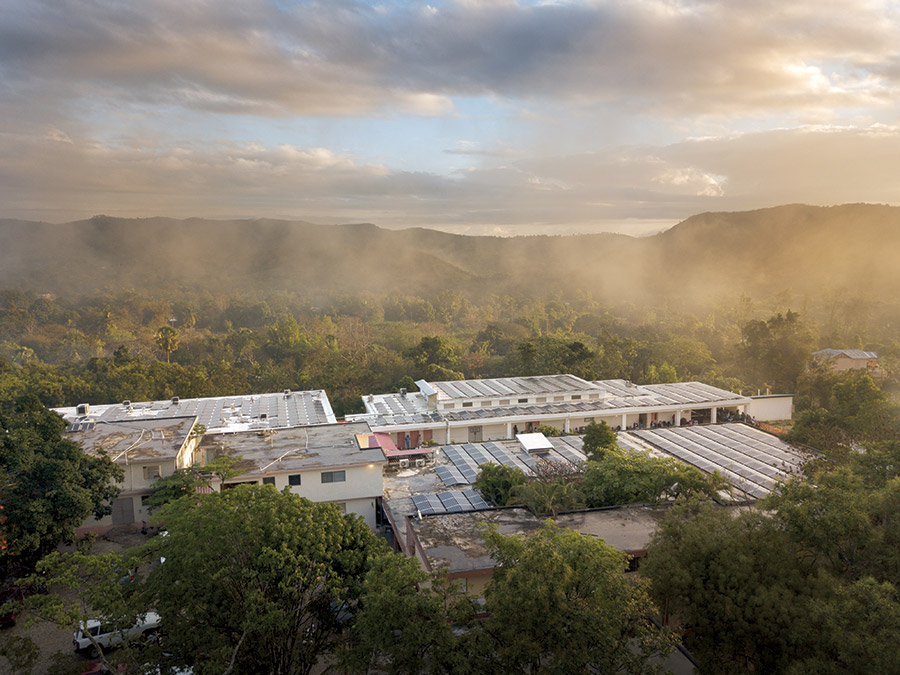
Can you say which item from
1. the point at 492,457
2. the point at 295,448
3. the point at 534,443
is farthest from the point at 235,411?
the point at 534,443

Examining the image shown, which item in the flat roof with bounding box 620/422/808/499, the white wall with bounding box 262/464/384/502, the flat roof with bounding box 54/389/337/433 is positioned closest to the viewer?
the white wall with bounding box 262/464/384/502

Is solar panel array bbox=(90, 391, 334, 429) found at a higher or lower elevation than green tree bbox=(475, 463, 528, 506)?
lower

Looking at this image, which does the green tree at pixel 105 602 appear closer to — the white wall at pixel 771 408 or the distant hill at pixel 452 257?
the white wall at pixel 771 408

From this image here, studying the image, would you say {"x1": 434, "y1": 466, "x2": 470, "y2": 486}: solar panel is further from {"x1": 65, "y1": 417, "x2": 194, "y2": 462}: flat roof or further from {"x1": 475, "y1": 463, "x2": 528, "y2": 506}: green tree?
{"x1": 65, "y1": 417, "x2": 194, "y2": 462}: flat roof

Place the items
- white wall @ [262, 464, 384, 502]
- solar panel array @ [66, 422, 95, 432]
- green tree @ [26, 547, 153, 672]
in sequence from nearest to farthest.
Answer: green tree @ [26, 547, 153, 672]
white wall @ [262, 464, 384, 502]
solar panel array @ [66, 422, 95, 432]

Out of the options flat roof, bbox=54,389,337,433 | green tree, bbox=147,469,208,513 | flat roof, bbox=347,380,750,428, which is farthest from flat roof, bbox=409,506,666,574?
flat roof, bbox=347,380,750,428

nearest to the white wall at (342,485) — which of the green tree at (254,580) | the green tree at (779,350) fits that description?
the green tree at (254,580)

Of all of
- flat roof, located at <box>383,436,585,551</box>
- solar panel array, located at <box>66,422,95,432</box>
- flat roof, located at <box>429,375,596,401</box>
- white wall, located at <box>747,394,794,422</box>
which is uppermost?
solar panel array, located at <box>66,422,95,432</box>

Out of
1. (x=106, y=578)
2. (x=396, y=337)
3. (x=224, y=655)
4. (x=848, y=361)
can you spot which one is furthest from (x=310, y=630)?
(x=848, y=361)
